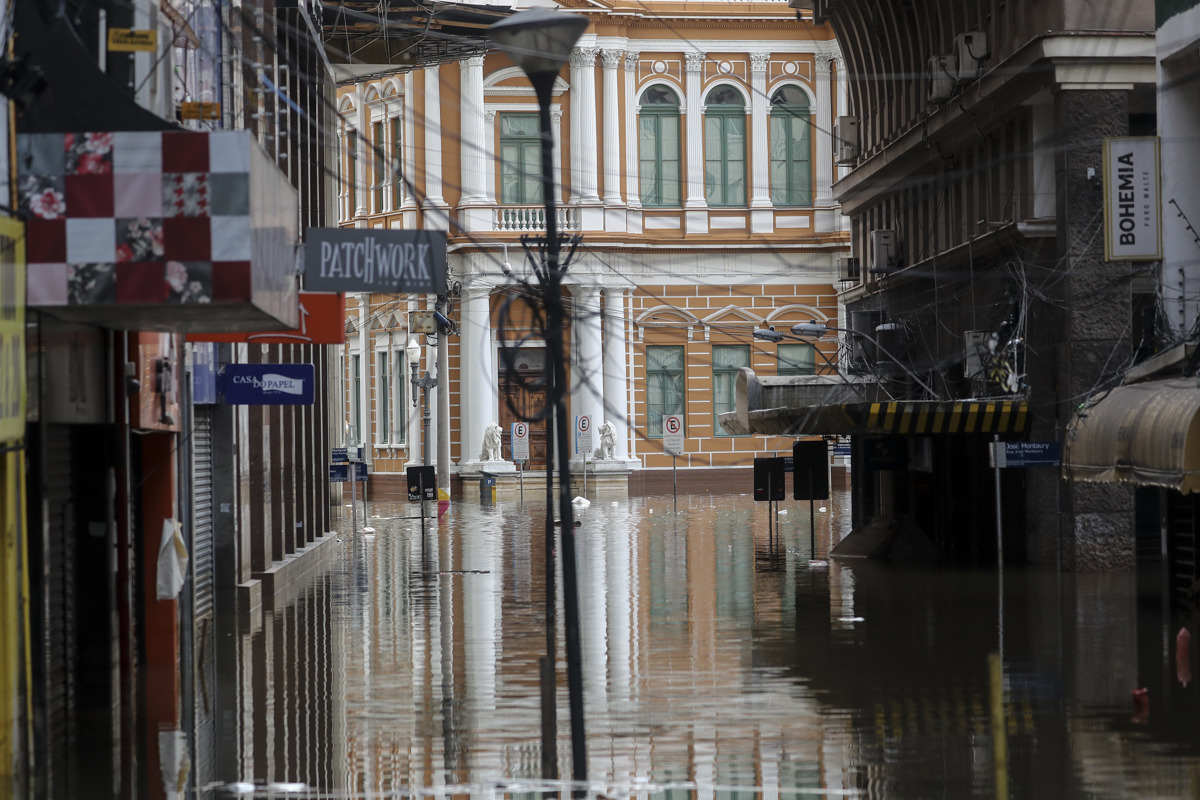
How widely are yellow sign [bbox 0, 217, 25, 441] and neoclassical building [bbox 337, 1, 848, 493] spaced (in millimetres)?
41637

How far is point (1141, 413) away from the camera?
1872 cm

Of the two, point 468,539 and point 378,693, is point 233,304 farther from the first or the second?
point 468,539

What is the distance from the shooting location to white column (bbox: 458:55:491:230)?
51.1 m

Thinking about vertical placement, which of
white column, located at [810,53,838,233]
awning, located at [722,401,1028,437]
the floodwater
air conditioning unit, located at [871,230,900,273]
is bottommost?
the floodwater

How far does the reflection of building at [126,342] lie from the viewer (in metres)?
10.3

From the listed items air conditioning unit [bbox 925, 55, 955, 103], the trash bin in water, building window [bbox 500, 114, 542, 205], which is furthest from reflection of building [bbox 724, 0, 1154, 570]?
building window [bbox 500, 114, 542, 205]

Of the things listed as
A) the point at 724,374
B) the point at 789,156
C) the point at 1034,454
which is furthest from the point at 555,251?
the point at 789,156

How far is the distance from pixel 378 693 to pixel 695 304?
4011cm

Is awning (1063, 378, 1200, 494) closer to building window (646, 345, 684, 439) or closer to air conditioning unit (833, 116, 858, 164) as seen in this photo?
air conditioning unit (833, 116, 858, 164)

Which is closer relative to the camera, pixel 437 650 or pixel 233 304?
pixel 233 304

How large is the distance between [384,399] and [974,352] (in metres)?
32.7

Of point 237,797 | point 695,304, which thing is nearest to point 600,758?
point 237,797

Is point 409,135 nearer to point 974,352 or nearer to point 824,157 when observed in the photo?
point 824,157

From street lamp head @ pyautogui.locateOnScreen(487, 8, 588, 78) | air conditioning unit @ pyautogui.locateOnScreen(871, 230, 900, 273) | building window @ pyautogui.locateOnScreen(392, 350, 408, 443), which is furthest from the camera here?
building window @ pyautogui.locateOnScreen(392, 350, 408, 443)
